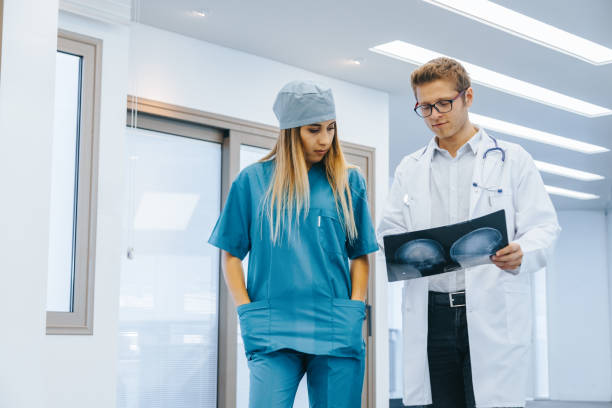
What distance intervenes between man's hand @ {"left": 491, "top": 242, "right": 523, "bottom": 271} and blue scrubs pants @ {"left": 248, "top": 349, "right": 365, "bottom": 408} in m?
0.41

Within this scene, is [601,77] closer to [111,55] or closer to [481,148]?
[111,55]

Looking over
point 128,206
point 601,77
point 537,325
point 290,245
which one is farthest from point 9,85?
point 537,325

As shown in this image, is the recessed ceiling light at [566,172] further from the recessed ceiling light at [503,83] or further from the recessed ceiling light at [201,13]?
the recessed ceiling light at [201,13]

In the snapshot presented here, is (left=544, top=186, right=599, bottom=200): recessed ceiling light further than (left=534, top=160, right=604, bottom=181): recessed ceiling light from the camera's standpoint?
Yes

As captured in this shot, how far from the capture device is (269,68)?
200 inches

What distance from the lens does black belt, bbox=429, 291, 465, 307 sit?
184 centimetres

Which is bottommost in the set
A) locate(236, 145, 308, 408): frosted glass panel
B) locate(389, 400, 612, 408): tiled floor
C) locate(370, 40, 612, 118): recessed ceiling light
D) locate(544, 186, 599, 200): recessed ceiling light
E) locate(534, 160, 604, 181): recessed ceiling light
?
locate(389, 400, 612, 408): tiled floor

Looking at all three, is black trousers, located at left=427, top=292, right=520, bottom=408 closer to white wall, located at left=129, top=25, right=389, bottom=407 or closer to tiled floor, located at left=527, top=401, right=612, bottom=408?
white wall, located at left=129, top=25, right=389, bottom=407

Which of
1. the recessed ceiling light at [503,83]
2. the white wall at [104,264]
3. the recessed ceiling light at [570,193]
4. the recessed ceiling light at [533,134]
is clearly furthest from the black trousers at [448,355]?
the recessed ceiling light at [570,193]

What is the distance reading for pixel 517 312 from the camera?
71.3 inches

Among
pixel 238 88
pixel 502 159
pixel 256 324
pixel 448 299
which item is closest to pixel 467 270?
pixel 448 299

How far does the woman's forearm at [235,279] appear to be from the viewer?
1840 mm

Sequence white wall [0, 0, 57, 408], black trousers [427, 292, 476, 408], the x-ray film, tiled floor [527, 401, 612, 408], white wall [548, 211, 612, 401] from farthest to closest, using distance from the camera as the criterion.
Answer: white wall [548, 211, 612, 401], tiled floor [527, 401, 612, 408], black trousers [427, 292, 476, 408], the x-ray film, white wall [0, 0, 57, 408]

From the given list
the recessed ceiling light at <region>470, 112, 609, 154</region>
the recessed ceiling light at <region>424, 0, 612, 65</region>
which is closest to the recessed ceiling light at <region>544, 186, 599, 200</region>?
the recessed ceiling light at <region>470, 112, 609, 154</region>
